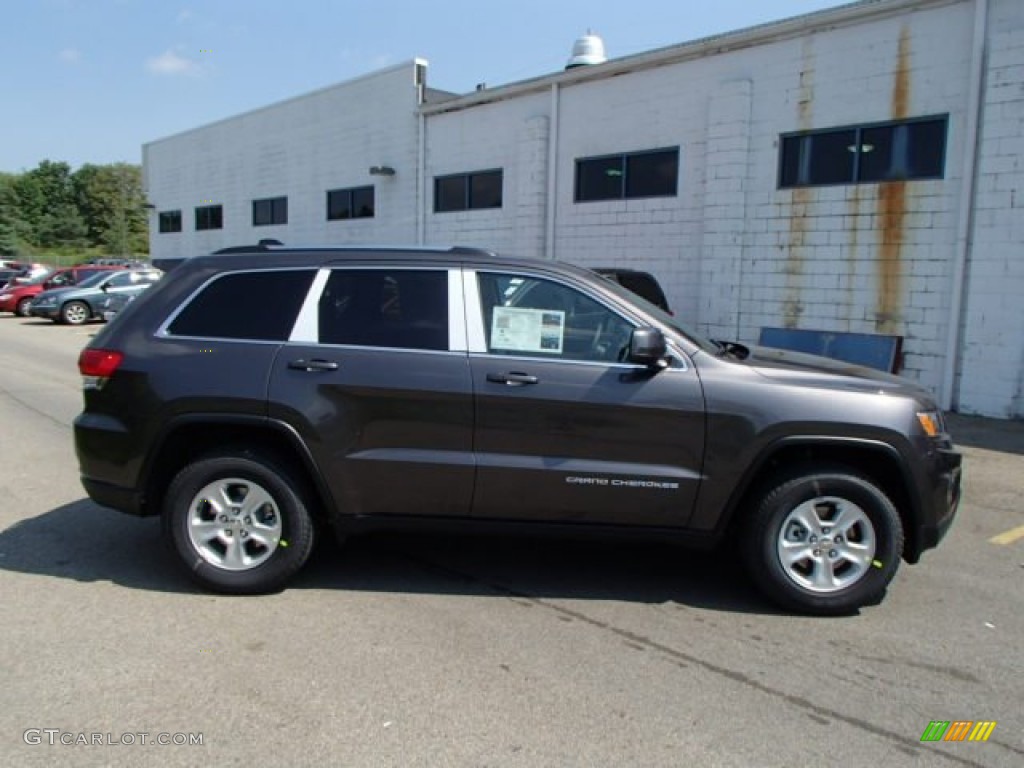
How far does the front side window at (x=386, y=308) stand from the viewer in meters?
4.31

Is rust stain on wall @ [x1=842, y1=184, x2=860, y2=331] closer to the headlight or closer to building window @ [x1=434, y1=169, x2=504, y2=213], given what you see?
building window @ [x1=434, y1=169, x2=504, y2=213]

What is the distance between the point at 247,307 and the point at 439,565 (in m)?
1.86

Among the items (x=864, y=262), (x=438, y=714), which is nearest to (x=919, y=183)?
(x=864, y=262)

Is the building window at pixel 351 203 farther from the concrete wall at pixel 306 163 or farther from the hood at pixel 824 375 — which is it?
the hood at pixel 824 375

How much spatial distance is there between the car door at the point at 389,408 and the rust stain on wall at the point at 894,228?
8.94 meters

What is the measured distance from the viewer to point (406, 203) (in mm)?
19125

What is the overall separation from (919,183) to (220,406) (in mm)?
10072

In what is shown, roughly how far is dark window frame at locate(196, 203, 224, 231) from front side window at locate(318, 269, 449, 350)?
24080 mm

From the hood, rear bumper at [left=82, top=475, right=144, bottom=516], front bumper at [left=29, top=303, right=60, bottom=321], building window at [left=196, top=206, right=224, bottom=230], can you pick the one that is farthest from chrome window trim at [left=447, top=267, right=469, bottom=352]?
building window at [left=196, top=206, right=224, bottom=230]

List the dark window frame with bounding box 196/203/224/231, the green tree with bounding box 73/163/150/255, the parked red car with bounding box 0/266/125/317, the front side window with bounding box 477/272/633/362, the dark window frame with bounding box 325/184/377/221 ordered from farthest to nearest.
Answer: the green tree with bounding box 73/163/150/255, the dark window frame with bounding box 196/203/224/231, the parked red car with bounding box 0/266/125/317, the dark window frame with bounding box 325/184/377/221, the front side window with bounding box 477/272/633/362

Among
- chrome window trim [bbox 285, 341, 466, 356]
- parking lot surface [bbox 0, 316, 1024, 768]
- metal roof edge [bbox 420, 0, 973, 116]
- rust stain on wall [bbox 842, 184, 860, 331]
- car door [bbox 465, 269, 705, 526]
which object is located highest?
metal roof edge [bbox 420, 0, 973, 116]

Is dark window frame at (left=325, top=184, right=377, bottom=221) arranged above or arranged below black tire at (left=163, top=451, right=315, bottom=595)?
above

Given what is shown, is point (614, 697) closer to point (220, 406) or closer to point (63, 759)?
point (63, 759)

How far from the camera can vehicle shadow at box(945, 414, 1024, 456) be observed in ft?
28.8
